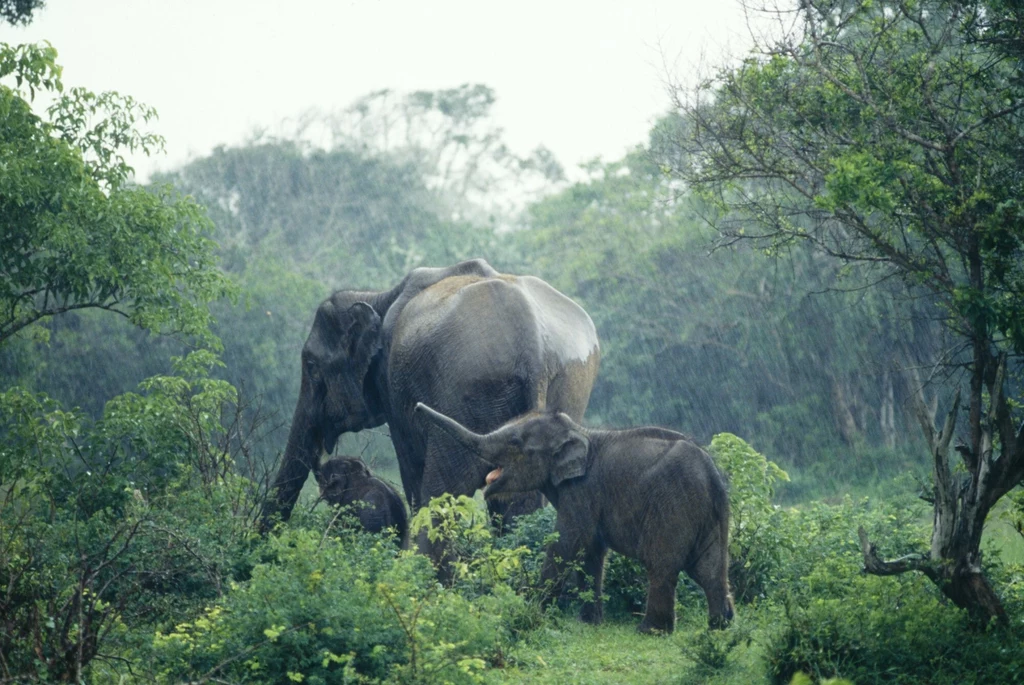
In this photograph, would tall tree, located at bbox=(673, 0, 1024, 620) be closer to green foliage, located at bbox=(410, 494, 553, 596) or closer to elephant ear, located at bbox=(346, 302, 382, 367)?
green foliage, located at bbox=(410, 494, 553, 596)

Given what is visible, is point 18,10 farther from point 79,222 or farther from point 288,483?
point 288,483

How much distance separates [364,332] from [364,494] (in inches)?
64.1

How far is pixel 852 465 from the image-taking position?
79.6 feet

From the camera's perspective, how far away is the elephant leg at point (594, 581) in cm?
886

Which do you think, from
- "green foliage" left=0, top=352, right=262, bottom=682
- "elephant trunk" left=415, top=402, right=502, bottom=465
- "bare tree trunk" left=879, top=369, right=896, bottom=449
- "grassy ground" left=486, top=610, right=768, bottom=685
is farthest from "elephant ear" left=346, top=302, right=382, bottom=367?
"bare tree trunk" left=879, top=369, right=896, bottom=449

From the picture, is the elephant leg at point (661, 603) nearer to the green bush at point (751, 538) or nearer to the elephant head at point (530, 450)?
the elephant head at point (530, 450)

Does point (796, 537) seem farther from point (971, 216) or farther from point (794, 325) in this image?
point (794, 325)

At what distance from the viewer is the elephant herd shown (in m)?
8.37

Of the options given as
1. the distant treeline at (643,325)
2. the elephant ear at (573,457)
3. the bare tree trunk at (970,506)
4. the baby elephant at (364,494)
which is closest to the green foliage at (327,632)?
the elephant ear at (573,457)

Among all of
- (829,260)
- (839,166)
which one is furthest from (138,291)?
(829,260)

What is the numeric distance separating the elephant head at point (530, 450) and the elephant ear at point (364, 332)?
8.75ft

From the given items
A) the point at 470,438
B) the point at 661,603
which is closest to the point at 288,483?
the point at 470,438

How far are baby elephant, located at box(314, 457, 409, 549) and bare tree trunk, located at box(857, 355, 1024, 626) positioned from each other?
511cm

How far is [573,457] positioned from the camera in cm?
887
